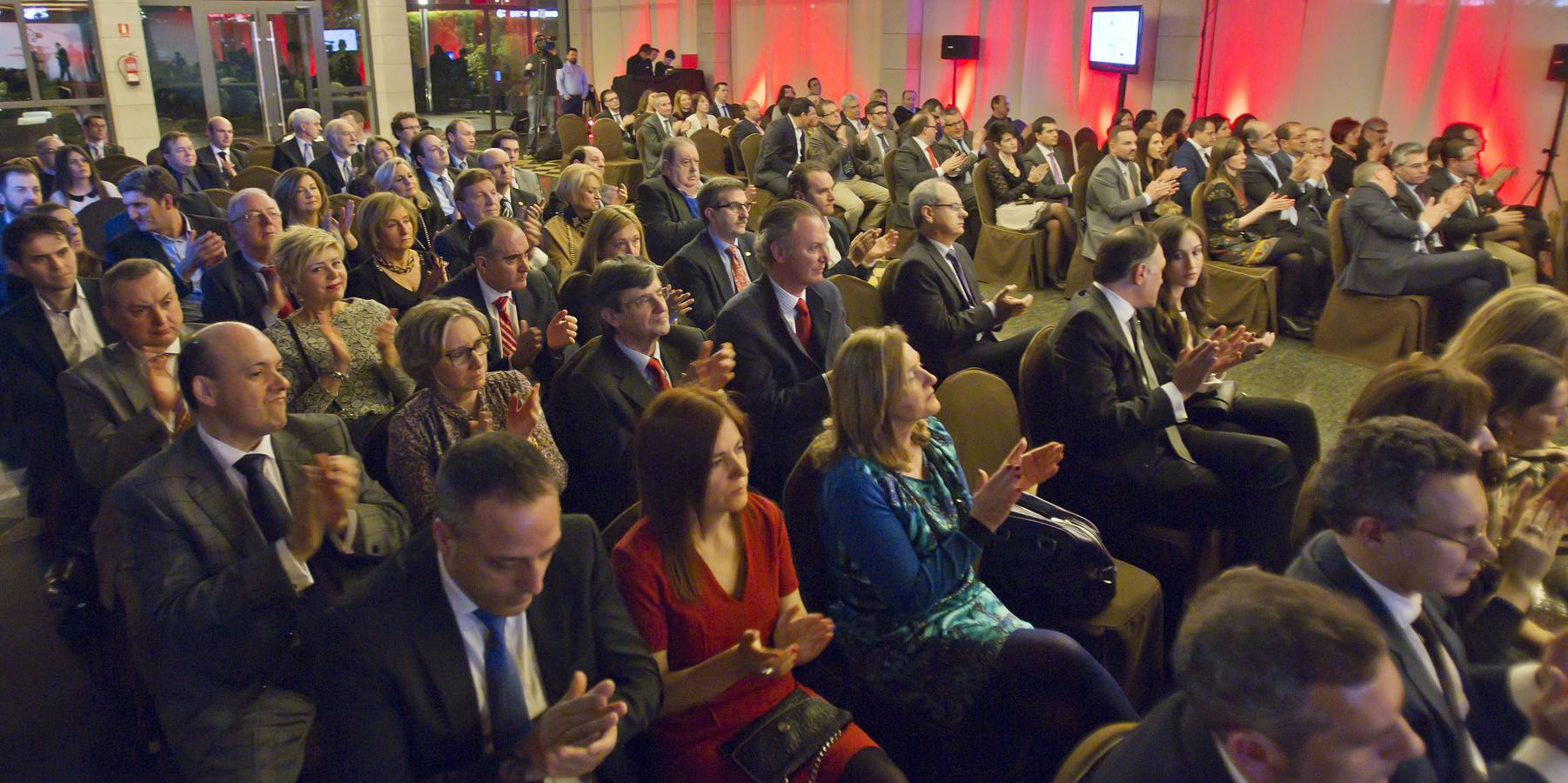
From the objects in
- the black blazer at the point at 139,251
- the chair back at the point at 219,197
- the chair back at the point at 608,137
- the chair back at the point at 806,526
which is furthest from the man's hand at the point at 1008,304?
the chair back at the point at 608,137

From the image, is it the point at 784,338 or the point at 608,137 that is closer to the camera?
the point at 784,338

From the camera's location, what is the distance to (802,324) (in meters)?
3.63

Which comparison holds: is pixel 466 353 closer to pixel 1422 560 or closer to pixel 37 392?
pixel 37 392

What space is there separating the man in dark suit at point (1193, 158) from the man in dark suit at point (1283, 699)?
7.02 metres

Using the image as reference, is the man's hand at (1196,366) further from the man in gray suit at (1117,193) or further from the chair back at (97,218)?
the chair back at (97,218)

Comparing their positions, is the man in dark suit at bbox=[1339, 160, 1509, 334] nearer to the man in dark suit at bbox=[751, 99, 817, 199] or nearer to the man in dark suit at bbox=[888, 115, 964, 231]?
the man in dark suit at bbox=[888, 115, 964, 231]

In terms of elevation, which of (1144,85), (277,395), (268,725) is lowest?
(268,725)

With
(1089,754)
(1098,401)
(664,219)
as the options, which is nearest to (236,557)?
(1089,754)

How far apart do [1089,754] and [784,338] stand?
2.08 m

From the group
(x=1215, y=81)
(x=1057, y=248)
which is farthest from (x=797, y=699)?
(x=1215, y=81)

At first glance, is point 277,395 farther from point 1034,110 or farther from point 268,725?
point 1034,110

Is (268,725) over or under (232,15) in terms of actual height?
under

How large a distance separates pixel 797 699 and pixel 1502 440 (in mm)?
1939

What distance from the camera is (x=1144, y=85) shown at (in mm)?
11688
